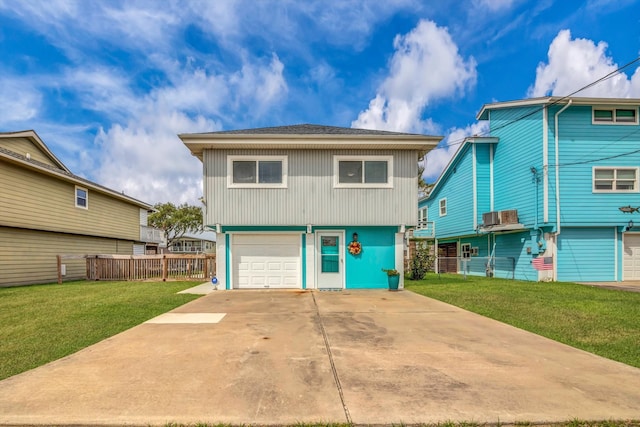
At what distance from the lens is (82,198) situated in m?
16.4

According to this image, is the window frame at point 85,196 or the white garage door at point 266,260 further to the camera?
the window frame at point 85,196

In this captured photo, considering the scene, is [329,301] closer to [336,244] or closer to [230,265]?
[336,244]

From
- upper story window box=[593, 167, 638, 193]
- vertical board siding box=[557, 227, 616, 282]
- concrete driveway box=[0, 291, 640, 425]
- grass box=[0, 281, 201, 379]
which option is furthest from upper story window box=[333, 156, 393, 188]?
upper story window box=[593, 167, 638, 193]

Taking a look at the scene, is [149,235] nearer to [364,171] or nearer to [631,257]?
[364,171]

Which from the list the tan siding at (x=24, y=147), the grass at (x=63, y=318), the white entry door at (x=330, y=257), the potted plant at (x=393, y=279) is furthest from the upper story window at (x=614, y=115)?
the tan siding at (x=24, y=147)

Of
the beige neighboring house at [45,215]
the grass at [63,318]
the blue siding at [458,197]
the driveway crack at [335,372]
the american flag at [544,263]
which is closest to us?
the driveway crack at [335,372]

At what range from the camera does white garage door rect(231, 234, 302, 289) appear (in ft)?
35.4

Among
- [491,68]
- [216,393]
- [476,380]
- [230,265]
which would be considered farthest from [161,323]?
[491,68]

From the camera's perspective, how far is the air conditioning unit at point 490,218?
1456 cm

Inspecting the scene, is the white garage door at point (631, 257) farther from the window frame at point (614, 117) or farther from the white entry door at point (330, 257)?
the white entry door at point (330, 257)

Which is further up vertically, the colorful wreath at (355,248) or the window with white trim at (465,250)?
the colorful wreath at (355,248)

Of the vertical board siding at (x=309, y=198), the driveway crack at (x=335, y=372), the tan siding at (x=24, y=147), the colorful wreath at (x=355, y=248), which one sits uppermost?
the tan siding at (x=24, y=147)

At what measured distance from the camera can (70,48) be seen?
36.7 ft

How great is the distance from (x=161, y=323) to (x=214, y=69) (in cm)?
1116
